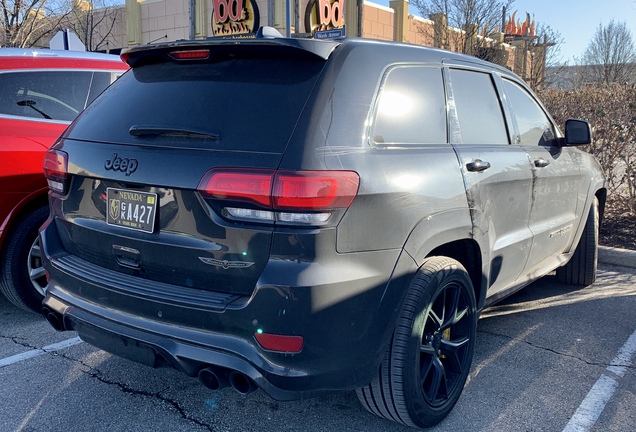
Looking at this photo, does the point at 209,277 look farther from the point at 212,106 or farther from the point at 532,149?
the point at 532,149

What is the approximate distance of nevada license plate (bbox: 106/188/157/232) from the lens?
2.58 metres

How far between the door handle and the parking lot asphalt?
1250 millimetres

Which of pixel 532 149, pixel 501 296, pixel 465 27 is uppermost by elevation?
pixel 465 27

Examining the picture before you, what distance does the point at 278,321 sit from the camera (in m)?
2.30

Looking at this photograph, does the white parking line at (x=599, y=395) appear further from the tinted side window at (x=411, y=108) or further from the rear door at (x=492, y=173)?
the tinted side window at (x=411, y=108)

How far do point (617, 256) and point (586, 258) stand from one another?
1114mm

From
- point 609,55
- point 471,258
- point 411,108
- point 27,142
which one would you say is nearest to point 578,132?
point 471,258

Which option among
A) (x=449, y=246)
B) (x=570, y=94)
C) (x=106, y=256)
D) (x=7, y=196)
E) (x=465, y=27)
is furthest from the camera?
(x=465, y=27)

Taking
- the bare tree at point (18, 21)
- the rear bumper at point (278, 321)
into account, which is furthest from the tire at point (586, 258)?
the bare tree at point (18, 21)

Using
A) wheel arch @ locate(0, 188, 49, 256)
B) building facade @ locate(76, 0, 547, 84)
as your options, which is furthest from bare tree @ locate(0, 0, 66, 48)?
wheel arch @ locate(0, 188, 49, 256)

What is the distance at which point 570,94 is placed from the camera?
768 cm

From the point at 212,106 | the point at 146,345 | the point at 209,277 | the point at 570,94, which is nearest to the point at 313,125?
the point at 212,106

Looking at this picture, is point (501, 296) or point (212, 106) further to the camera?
point (501, 296)

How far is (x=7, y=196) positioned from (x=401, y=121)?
2.87 m
